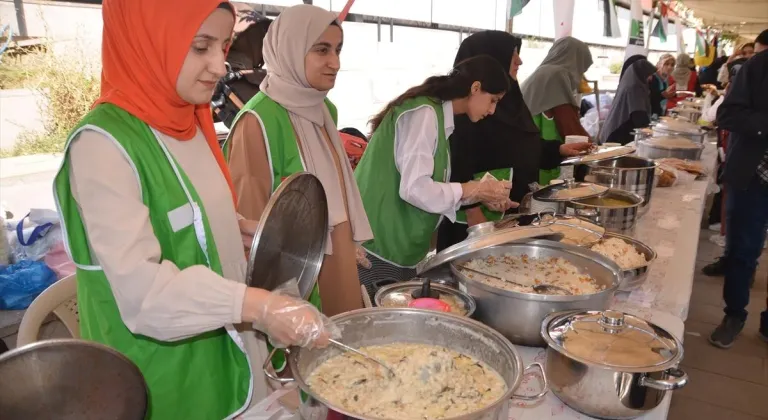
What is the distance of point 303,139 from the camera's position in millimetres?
1577

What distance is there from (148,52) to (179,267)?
40 centimetres

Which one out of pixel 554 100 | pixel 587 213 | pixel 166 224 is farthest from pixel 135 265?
pixel 554 100

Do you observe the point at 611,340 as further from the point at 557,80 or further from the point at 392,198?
the point at 557,80

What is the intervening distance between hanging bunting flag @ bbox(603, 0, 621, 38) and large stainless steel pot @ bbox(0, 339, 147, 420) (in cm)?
696

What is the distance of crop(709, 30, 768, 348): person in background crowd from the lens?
2.63 metres

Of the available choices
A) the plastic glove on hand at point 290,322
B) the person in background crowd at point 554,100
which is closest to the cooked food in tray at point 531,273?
the plastic glove on hand at point 290,322

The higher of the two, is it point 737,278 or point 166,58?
point 166,58

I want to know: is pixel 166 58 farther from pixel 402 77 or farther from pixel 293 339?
pixel 402 77

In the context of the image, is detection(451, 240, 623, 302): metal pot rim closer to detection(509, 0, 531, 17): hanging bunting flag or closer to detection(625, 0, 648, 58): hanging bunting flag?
detection(509, 0, 531, 17): hanging bunting flag

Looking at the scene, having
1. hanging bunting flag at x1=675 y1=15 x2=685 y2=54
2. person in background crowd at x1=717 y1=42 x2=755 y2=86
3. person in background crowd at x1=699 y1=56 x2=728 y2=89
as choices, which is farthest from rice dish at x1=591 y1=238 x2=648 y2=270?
hanging bunting flag at x1=675 y1=15 x2=685 y2=54

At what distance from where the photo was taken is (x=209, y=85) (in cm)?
103

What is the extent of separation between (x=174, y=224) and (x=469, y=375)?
0.63 meters

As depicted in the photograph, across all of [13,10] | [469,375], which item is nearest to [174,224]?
[469,375]

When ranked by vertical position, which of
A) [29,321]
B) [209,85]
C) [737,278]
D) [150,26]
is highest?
[150,26]
